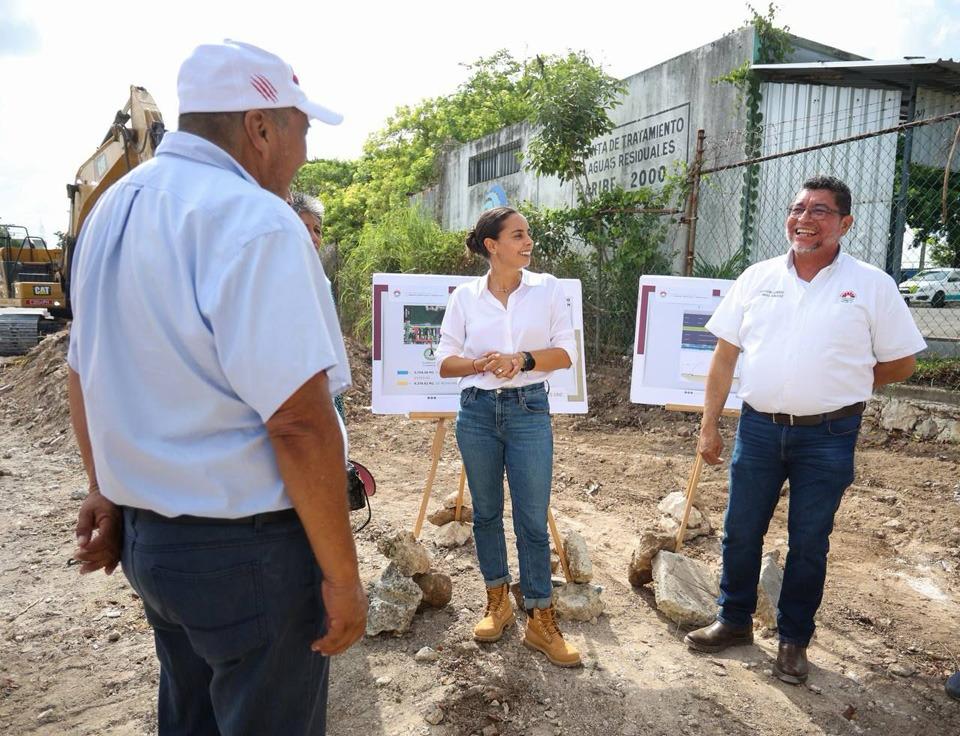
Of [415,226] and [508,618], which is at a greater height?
[415,226]

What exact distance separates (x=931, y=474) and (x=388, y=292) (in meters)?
4.50

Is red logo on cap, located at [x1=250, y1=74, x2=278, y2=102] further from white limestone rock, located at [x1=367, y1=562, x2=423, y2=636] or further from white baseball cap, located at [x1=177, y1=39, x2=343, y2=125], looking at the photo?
white limestone rock, located at [x1=367, y1=562, x2=423, y2=636]

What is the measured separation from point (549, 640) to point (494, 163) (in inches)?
473

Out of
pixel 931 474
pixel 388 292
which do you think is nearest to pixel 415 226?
pixel 388 292

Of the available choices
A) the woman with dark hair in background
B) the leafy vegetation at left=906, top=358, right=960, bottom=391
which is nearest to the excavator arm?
the woman with dark hair in background

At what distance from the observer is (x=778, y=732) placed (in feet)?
8.73

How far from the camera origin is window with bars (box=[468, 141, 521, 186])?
1305 centimetres

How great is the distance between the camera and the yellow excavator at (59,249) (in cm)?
869

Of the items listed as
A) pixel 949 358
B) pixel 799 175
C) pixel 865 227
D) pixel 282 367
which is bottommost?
pixel 949 358

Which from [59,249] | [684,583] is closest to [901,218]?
[684,583]

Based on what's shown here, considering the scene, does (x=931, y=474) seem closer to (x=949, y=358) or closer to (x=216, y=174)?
(x=949, y=358)

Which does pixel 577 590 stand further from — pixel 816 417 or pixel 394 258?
pixel 394 258

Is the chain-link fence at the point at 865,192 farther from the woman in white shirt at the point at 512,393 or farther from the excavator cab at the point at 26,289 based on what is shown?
the excavator cab at the point at 26,289

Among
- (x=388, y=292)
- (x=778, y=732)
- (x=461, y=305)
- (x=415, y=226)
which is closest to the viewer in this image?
(x=778, y=732)
